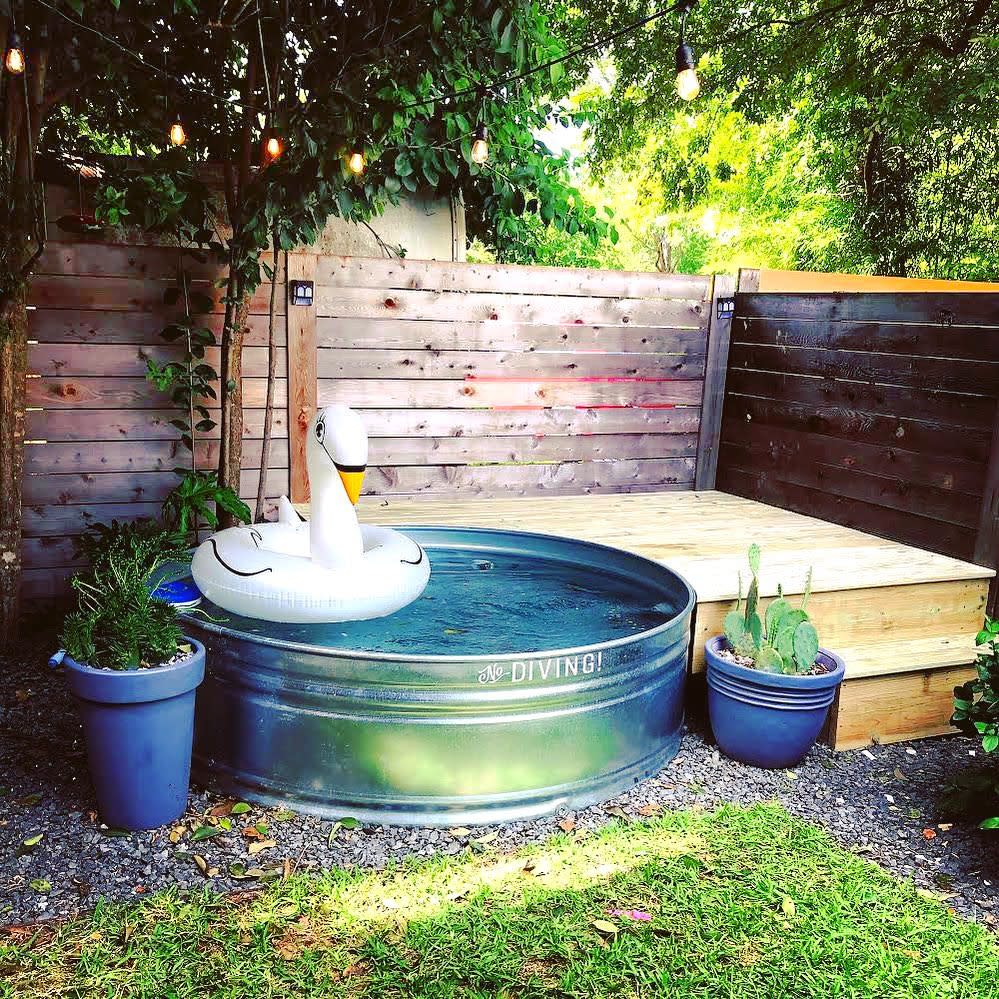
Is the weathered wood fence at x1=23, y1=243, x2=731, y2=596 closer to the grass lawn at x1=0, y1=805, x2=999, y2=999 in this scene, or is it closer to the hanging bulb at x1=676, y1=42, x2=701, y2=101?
the hanging bulb at x1=676, y1=42, x2=701, y2=101

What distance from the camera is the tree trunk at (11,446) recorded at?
4055 millimetres

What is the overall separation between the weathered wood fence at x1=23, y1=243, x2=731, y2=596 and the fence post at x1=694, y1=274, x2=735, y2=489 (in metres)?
0.02

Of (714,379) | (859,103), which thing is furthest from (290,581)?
(859,103)

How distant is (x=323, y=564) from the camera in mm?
3264

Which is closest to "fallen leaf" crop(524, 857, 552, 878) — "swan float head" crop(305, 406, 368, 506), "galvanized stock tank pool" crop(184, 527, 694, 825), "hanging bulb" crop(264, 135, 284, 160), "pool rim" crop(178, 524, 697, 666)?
"galvanized stock tank pool" crop(184, 527, 694, 825)

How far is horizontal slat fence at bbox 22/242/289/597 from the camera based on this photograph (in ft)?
14.3

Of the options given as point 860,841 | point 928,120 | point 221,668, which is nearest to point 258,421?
point 221,668

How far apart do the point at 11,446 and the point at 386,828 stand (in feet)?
8.66

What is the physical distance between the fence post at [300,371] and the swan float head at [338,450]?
158cm

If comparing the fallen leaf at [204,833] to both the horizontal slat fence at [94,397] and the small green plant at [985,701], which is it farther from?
the small green plant at [985,701]

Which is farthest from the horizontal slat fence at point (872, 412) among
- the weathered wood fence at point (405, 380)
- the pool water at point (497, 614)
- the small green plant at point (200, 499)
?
the small green plant at point (200, 499)

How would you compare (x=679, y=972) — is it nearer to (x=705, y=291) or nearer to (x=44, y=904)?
(x=44, y=904)

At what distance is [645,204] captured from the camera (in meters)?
19.3

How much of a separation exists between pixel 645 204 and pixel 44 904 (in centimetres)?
1896
